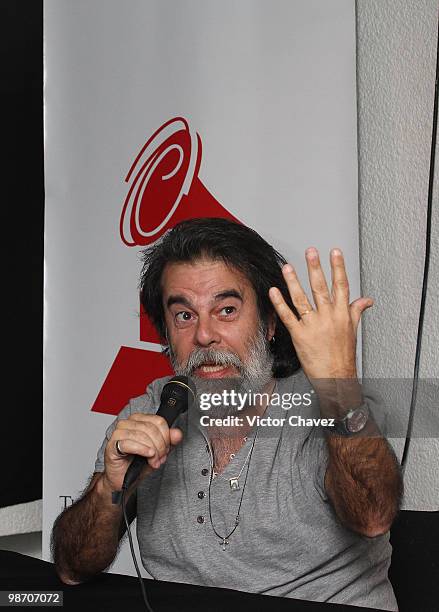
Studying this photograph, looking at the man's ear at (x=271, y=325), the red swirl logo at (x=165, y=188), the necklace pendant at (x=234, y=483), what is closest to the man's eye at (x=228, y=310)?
the man's ear at (x=271, y=325)

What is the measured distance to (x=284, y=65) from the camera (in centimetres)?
209

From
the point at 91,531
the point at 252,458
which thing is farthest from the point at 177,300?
the point at 91,531

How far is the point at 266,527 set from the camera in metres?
1.44

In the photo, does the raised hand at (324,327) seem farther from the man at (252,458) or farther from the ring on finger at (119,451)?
the ring on finger at (119,451)

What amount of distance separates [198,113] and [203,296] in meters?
0.69

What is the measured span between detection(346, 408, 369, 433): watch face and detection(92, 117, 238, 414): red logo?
0.93 metres

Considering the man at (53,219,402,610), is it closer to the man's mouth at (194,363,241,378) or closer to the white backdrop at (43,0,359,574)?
the man's mouth at (194,363,241,378)

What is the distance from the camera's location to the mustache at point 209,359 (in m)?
1.57

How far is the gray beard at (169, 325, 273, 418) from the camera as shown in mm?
1552

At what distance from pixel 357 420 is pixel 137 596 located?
0.39 meters

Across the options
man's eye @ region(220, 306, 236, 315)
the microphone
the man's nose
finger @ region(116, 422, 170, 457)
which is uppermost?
man's eye @ region(220, 306, 236, 315)

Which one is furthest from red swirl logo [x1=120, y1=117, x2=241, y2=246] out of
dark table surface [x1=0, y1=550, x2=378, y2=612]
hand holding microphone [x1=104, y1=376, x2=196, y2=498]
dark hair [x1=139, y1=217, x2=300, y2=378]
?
dark table surface [x1=0, y1=550, x2=378, y2=612]

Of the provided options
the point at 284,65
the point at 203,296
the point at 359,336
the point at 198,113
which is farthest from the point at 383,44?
the point at 203,296

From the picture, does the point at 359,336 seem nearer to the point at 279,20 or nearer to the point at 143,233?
the point at 143,233
